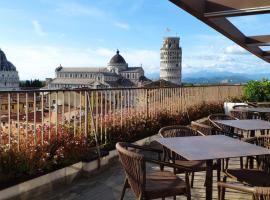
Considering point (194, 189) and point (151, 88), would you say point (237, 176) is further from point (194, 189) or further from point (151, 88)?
point (151, 88)

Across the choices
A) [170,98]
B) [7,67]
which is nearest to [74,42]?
[7,67]

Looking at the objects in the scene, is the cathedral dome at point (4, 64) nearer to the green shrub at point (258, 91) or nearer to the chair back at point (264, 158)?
the green shrub at point (258, 91)

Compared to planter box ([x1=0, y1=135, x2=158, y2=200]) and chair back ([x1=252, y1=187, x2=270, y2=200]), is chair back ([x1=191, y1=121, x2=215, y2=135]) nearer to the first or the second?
planter box ([x1=0, y1=135, x2=158, y2=200])

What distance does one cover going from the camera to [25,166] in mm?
4559

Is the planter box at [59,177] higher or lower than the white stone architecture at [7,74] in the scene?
lower

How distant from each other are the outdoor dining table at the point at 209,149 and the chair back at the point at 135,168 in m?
0.40

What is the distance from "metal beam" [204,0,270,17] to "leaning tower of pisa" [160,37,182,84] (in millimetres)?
154430

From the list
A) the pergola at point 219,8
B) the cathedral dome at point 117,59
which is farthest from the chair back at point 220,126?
the cathedral dome at point 117,59

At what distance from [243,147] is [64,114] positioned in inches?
111

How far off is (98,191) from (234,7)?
2.94 metres

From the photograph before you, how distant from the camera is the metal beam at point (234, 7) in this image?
480 cm

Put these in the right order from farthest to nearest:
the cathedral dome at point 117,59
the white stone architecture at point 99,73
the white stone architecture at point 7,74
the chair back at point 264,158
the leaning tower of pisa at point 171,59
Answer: the leaning tower of pisa at point 171,59, the cathedral dome at point 117,59, the white stone architecture at point 7,74, the white stone architecture at point 99,73, the chair back at point 264,158

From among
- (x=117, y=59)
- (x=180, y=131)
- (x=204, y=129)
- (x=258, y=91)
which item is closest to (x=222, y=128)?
(x=204, y=129)

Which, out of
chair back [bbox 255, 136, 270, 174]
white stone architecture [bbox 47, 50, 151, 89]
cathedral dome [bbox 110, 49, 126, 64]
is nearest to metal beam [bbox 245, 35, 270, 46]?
chair back [bbox 255, 136, 270, 174]
